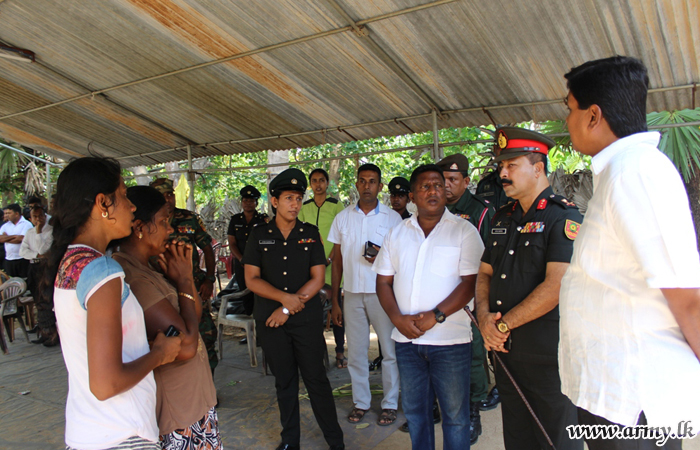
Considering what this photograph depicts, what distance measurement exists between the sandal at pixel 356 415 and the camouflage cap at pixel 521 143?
2371 millimetres

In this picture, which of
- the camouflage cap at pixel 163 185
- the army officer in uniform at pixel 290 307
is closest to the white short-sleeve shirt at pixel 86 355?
the army officer in uniform at pixel 290 307

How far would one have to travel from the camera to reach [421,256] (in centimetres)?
257

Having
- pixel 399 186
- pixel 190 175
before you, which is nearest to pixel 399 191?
pixel 399 186

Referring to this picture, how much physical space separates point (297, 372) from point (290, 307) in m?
0.45

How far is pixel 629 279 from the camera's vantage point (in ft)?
4.07

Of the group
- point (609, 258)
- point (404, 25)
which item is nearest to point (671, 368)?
point (609, 258)

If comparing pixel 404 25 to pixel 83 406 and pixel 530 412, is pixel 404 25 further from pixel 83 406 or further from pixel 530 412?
pixel 83 406

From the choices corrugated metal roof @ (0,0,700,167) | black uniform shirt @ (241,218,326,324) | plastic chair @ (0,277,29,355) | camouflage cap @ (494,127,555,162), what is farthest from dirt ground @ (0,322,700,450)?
corrugated metal roof @ (0,0,700,167)

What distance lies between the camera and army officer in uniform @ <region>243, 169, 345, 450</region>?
297 cm

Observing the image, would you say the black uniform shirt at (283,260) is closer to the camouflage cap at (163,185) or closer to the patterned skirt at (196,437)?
the patterned skirt at (196,437)

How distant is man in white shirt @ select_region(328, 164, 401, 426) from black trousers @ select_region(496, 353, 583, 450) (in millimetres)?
1412

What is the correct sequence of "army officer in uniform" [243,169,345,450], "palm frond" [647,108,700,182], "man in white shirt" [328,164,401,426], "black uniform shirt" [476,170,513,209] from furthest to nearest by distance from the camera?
"palm frond" [647,108,700,182] < "black uniform shirt" [476,170,513,209] < "man in white shirt" [328,164,401,426] < "army officer in uniform" [243,169,345,450]

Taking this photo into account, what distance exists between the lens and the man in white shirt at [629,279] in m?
1.15

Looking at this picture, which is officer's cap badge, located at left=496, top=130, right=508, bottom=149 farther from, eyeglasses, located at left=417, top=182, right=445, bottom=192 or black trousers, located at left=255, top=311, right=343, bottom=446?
black trousers, located at left=255, top=311, right=343, bottom=446
